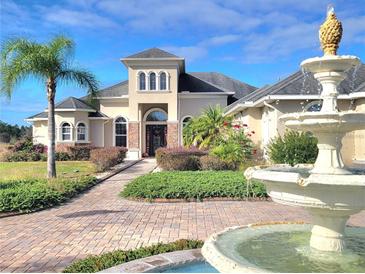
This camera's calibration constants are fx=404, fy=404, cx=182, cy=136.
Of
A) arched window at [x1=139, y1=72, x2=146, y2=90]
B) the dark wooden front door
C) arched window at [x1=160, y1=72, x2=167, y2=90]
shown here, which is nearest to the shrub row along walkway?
arched window at [x1=139, y1=72, x2=146, y2=90]

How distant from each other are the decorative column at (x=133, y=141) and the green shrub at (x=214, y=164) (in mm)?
13403

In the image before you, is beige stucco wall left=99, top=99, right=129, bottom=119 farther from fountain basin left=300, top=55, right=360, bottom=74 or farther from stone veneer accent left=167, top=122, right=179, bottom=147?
fountain basin left=300, top=55, right=360, bottom=74

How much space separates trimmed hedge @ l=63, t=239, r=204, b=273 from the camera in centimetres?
562

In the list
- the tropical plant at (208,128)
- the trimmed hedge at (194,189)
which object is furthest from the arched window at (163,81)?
the trimmed hedge at (194,189)

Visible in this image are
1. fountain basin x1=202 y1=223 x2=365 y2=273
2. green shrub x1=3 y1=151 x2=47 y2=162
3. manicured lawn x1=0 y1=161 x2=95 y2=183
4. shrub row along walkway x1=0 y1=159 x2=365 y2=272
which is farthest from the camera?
green shrub x1=3 y1=151 x2=47 y2=162

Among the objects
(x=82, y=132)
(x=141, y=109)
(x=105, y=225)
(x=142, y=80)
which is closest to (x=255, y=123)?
(x=142, y=80)

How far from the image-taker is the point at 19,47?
55.0ft

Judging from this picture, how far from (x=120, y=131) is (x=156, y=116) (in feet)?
10.9

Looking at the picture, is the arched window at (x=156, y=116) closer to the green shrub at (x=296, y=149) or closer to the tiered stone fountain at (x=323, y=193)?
the green shrub at (x=296, y=149)

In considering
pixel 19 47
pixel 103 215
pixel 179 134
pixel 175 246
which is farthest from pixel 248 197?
pixel 179 134

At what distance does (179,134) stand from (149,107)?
4.25 m

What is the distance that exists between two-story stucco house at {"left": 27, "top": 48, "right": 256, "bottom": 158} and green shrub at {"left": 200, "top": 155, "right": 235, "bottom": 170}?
12.4m

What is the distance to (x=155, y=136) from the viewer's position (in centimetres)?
3466

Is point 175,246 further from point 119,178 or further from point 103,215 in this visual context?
point 119,178
